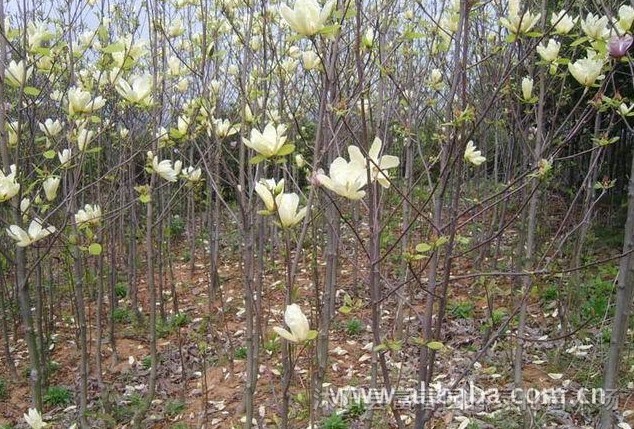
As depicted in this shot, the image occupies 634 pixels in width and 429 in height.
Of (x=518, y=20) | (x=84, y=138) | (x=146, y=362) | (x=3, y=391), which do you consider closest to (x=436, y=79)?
(x=518, y=20)

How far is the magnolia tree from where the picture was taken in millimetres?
1397

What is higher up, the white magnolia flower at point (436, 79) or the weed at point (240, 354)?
the white magnolia flower at point (436, 79)

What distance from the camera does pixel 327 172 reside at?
129 inches

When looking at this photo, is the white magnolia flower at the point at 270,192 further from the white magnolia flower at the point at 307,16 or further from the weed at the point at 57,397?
the weed at the point at 57,397

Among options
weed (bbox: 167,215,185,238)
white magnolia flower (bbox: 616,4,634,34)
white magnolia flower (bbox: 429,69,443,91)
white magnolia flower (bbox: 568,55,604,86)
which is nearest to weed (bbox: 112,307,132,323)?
weed (bbox: 167,215,185,238)

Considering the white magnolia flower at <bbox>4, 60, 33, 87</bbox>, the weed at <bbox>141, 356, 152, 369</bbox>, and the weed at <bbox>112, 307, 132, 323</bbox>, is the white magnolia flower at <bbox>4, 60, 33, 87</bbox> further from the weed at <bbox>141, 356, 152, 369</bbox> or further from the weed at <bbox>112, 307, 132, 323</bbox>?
the weed at <bbox>112, 307, 132, 323</bbox>

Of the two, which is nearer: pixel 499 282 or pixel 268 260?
pixel 499 282

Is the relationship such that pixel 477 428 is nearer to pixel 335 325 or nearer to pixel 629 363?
pixel 629 363

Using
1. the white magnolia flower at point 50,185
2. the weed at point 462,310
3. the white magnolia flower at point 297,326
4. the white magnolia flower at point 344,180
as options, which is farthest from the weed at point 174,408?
the white magnolia flower at point 344,180

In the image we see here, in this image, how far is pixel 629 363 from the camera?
3.21 meters

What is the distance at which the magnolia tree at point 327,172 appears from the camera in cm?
140

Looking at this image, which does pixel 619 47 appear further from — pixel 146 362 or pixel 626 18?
pixel 146 362

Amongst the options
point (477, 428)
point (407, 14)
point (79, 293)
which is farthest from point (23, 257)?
point (407, 14)

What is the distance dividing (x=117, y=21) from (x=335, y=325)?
261 centimetres
